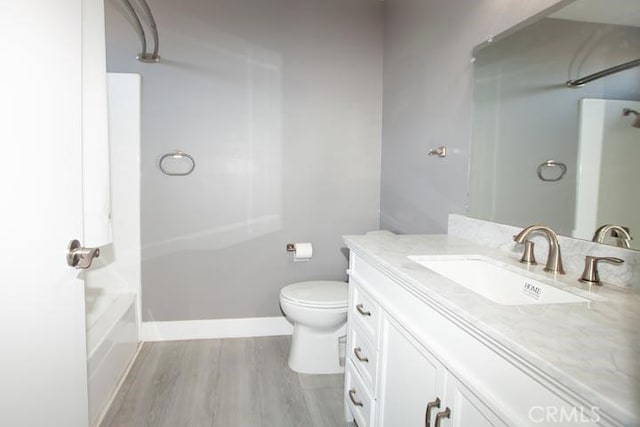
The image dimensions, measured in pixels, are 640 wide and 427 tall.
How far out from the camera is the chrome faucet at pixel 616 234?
1069 mm

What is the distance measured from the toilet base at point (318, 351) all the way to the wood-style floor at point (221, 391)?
0.17ft

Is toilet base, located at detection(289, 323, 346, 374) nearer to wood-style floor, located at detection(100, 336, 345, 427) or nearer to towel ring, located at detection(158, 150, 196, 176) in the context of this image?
wood-style floor, located at detection(100, 336, 345, 427)

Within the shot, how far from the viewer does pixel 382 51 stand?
114 inches

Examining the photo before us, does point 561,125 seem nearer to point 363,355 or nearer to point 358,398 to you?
point 363,355

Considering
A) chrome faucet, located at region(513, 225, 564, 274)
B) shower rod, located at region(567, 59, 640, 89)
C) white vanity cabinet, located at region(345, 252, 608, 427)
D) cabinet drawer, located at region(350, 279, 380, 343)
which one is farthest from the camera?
cabinet drawer, located at region(350, 279, 380, 343)

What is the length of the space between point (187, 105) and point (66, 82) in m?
1.74

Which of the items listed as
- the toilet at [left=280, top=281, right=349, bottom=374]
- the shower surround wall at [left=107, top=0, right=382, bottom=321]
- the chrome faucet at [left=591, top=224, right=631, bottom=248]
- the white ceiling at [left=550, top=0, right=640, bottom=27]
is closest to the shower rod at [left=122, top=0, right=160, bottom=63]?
the shower surround wall at [left=107, top=0, right=382, bottom=321]

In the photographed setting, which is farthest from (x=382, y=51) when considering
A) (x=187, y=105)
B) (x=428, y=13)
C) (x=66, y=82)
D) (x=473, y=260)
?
(x=66, y=82)

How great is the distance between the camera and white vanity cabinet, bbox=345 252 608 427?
2.16ft

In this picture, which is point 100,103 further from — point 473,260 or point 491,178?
point 491,178

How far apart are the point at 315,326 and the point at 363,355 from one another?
0.71m

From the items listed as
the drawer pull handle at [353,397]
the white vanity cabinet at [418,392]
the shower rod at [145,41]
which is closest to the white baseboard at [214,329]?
the drawer pull handle at [353,397]

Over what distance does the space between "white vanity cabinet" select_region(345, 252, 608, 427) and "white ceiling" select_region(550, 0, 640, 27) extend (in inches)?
38.5

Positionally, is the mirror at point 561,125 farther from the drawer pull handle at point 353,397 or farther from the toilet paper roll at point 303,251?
the toilet paper roll at point 303,251
